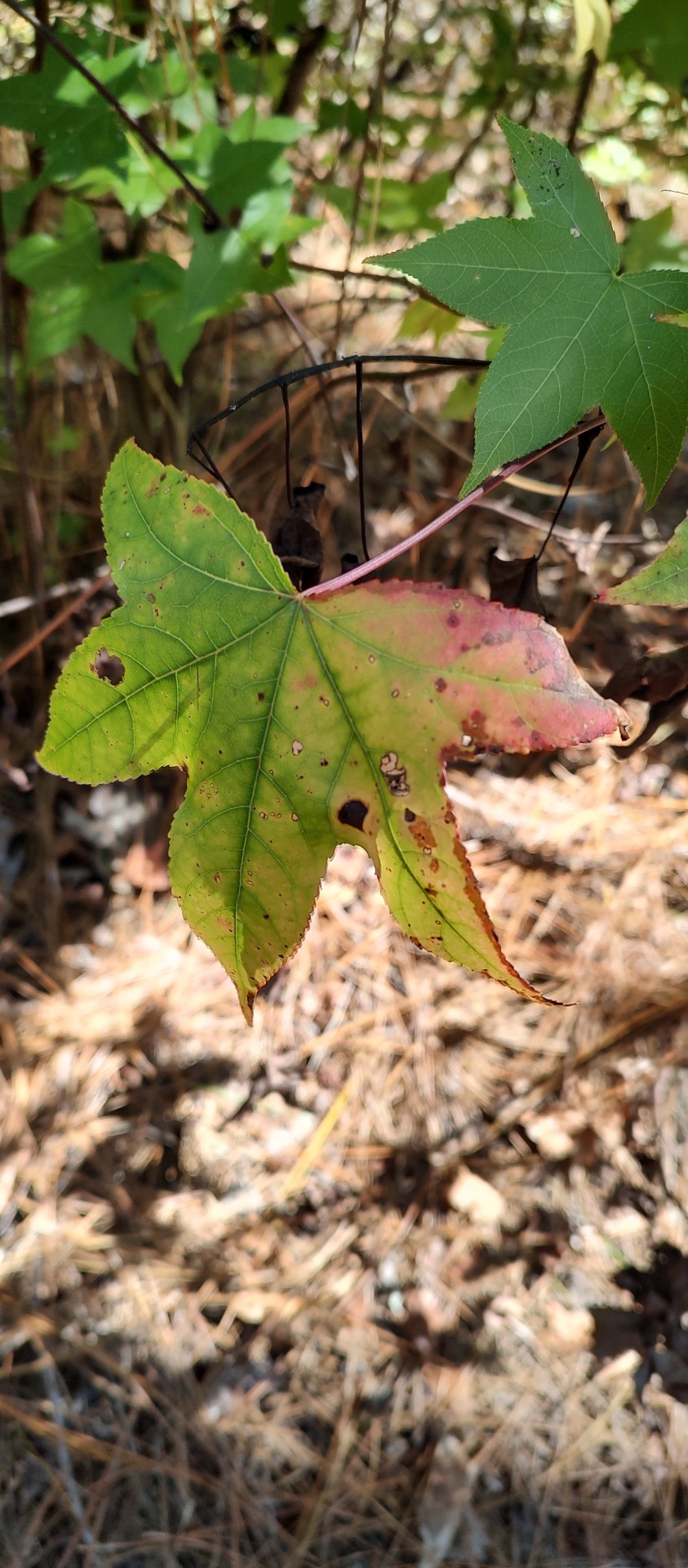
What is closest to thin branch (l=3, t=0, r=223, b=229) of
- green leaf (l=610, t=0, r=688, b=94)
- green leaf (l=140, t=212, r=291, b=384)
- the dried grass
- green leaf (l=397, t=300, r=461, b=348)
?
green leaf (l=140, t=212, r=291, b=384)

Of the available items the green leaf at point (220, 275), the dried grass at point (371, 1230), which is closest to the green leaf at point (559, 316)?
the green leaf at point (220, 275)

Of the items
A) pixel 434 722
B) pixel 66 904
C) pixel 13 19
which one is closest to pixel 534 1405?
pixel 66 904

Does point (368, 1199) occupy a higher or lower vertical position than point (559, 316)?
lower

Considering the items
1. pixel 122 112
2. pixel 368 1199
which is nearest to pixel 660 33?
pixel 122 112

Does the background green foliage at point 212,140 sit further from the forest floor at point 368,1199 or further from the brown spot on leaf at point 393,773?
the brown spot on leaf at point 393,773

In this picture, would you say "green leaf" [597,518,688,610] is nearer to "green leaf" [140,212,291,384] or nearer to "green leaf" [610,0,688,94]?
"green leaf" [140,212,291,384]

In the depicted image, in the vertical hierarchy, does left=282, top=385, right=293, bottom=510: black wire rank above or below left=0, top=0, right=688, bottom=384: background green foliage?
below

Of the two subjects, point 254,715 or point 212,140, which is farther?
point 212,140

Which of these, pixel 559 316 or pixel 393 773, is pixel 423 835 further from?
pixel 559 316
